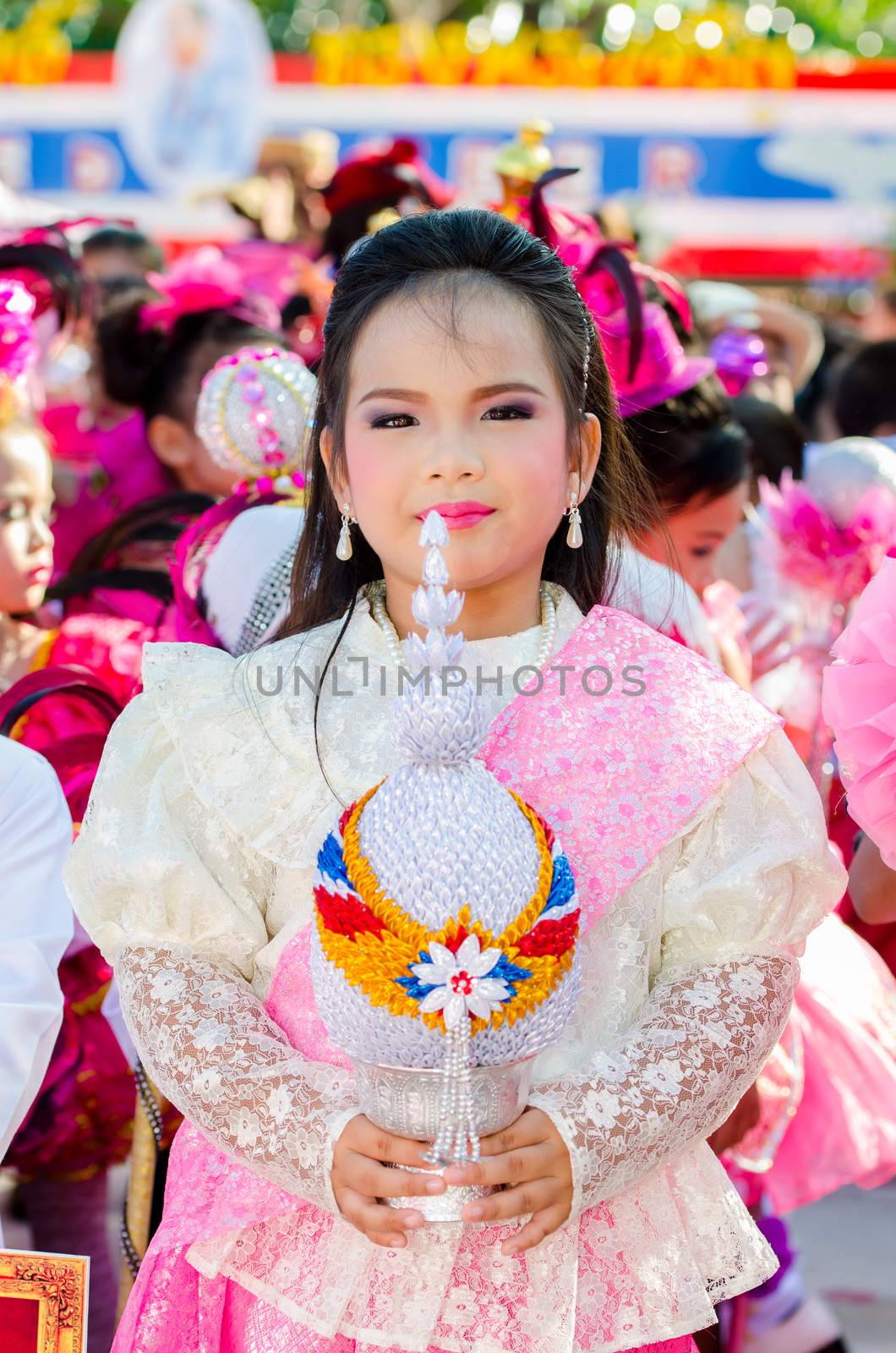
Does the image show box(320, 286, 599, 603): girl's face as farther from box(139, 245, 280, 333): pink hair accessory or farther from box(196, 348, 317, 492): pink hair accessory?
box(139, 245, 280, 333): pink hair accessory

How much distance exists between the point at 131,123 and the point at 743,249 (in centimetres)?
593

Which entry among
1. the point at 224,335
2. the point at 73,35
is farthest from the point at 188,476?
the point at 73,35

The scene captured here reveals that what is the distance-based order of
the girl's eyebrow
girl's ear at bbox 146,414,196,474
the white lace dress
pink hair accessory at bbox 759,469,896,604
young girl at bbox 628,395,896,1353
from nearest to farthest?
the white lace dress → the girl's eyebrow → young girl at bbox 628,395,896,1353 → pink hair accessory at bbox 759,469,896,604 → girl's ear at bbox 146,414,196,474

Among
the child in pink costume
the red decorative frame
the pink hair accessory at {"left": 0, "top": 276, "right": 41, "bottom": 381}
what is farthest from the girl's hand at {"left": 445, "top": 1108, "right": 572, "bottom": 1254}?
the child in pink costume

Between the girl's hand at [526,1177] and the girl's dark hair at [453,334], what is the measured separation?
61 centimetres

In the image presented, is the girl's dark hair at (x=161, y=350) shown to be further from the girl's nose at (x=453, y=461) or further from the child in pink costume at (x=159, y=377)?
the girl's nose at (x=453, y=461)

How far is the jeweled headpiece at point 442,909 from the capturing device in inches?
49.4

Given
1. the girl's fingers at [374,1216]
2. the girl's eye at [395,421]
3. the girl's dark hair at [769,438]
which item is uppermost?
the girl's eye at [395,421]

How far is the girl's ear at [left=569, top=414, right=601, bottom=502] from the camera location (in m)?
1.71

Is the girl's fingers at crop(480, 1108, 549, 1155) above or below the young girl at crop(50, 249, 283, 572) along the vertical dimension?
below

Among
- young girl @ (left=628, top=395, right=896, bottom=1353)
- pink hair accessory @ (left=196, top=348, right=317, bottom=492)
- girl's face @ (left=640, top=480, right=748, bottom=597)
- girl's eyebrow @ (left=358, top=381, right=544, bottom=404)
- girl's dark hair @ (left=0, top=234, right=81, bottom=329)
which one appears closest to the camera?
girl's eyebrow @ (left=358, top=381, right=544, bottom=404)

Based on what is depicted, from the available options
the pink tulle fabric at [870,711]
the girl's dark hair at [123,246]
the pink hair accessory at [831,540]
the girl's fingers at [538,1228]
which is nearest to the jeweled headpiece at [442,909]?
the girl's fingers at [538,1228]

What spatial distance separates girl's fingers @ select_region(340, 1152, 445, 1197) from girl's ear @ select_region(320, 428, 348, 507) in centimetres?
70

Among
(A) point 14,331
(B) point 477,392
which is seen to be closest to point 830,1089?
(B) point 477,392
